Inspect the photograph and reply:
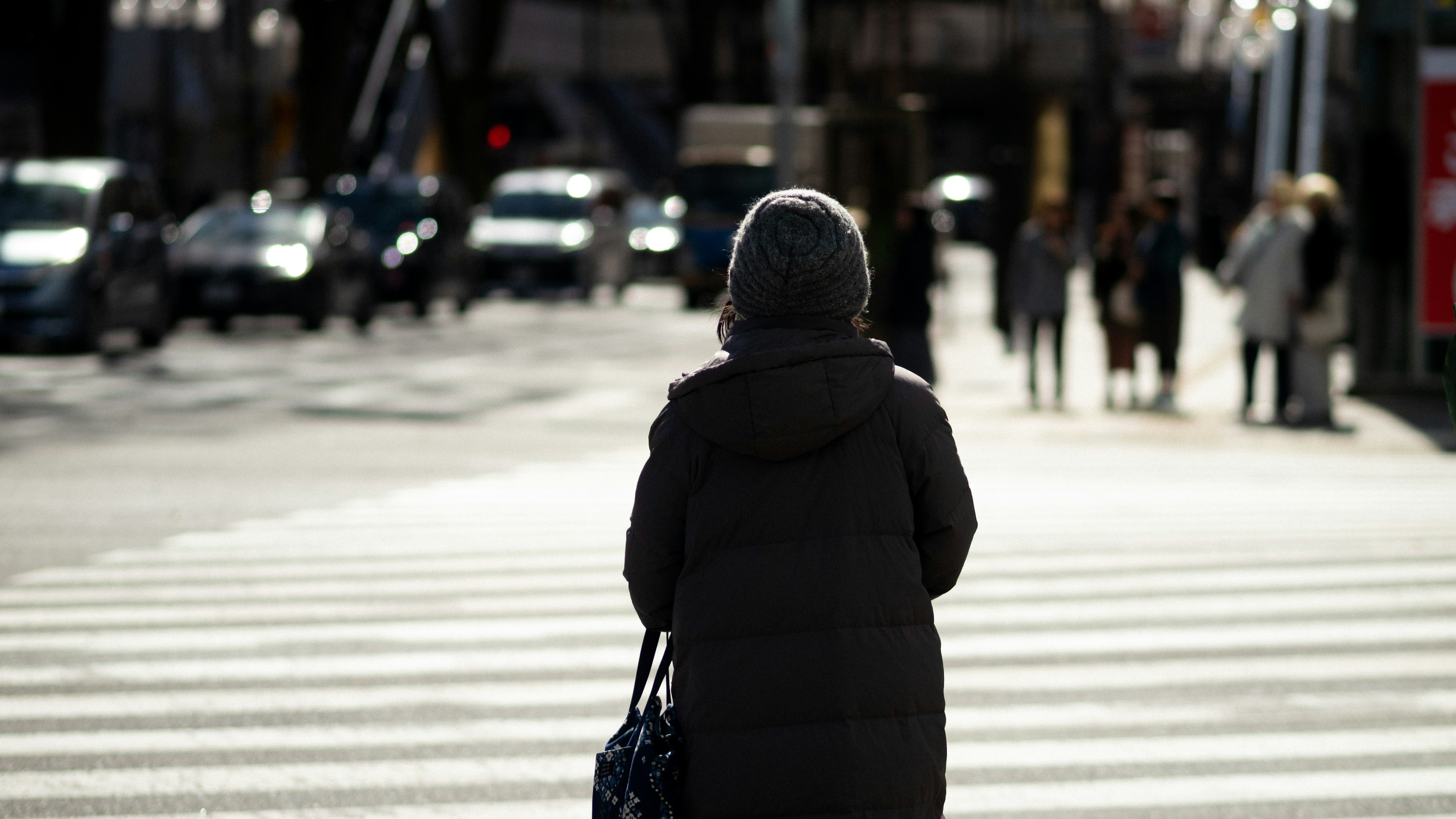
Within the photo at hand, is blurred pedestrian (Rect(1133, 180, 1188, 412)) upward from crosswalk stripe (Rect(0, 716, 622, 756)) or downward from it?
upward

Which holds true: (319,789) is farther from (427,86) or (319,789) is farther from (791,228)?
(427,86)

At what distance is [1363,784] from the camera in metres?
6.05

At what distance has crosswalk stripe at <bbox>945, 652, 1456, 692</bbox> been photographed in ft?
24.1

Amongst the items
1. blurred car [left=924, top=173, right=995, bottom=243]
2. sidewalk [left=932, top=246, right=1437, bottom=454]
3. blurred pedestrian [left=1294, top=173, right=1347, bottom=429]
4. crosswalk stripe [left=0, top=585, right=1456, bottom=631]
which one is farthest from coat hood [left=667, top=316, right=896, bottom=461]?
blurred car [left=924, top=173, right=995, bottom=243]

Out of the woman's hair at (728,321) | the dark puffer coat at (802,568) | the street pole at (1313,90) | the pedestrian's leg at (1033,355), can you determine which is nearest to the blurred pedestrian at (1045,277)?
the pedestrian's leg at (1033,355)

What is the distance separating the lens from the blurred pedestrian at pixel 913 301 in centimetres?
1509

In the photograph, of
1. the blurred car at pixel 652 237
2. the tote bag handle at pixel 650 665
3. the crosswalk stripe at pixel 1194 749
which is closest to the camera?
the tote bag handle at pixel 650 665

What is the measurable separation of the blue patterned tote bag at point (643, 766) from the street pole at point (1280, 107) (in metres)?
26.5

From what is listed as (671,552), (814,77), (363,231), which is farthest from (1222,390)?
(814,77)

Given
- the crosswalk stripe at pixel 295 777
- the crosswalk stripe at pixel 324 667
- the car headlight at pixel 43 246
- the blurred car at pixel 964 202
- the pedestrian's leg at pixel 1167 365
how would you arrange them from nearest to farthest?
the crosswalk stripe at pixel 295 777, the crosswalk stripe at pixel 324 667, the pedestrian's leg at pixel 1167 365, the car headlight at pixel 43 246, the blurred car at pixel 964 202

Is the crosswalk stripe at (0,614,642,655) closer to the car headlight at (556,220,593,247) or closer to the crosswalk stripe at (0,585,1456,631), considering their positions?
the crosswalk stripe at (0,585,1456,631)

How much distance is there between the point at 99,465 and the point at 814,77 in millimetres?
57942

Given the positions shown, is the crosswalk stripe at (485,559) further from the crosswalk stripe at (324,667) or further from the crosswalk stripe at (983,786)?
the crosswalk stripe at (983,786)

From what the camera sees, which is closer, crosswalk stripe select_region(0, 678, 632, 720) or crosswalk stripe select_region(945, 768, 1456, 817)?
crosswalk stripe select_region(945, 768, 1456, 817)
